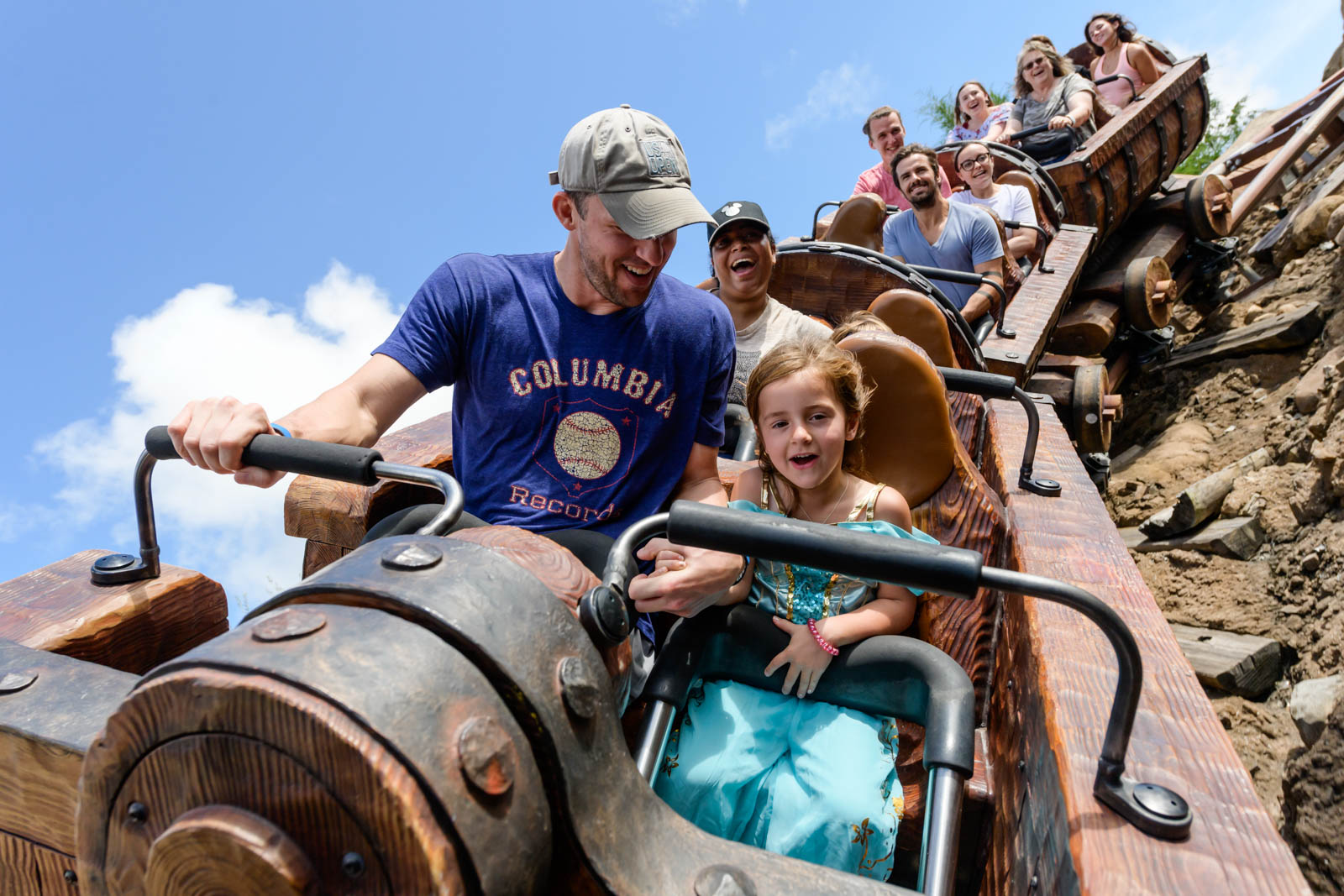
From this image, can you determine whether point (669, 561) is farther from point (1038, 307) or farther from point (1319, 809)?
point (1038, 307)

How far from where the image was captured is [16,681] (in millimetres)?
892

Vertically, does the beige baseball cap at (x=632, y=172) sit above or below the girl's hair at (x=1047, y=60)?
below

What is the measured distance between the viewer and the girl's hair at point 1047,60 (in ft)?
21.4

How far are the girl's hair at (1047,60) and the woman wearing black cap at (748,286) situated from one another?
508 centimetres

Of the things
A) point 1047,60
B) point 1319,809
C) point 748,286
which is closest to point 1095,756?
point 1319,809

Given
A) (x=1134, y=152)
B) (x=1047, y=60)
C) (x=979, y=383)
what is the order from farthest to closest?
(x=1047, y=60), (x=1134, y=152), (x=979, y=383)

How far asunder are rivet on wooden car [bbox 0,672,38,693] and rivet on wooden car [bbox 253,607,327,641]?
0.51 m

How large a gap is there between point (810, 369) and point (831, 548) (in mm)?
695

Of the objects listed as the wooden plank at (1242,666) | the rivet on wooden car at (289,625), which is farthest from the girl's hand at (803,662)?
the wooden plank at (1242,666)

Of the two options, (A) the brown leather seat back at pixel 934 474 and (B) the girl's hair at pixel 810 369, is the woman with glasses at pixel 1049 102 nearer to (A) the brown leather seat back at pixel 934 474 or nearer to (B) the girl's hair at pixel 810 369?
(A) the brown leather seat back at pixel 934 474

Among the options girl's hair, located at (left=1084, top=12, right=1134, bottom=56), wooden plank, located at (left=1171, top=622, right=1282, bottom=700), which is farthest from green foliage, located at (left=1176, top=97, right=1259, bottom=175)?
wooden plank, located at (left=1171, top=622, right=1282, bottom=700)

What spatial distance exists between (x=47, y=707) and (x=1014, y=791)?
1085mm

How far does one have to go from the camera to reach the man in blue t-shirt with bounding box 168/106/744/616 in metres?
1.41

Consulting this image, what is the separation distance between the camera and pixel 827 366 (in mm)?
1403
